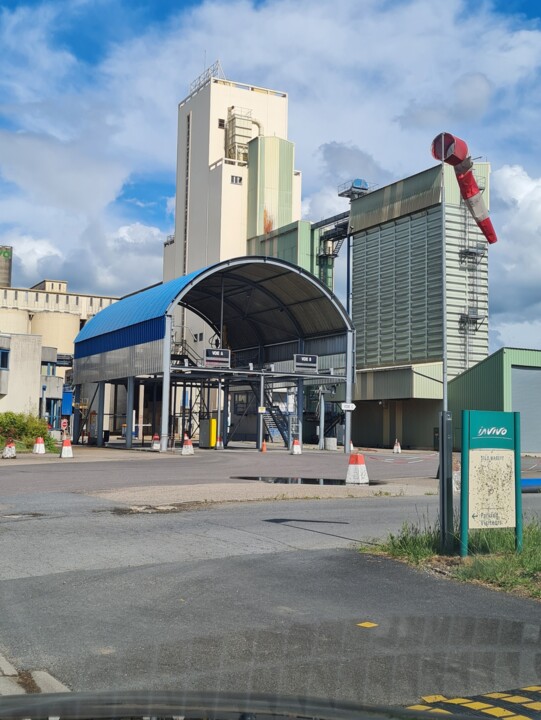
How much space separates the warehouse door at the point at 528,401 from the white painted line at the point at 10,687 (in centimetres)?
4476

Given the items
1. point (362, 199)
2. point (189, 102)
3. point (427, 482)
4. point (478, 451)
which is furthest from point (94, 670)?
point (189, 102)

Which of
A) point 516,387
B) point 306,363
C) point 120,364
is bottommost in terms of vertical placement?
point 516,387

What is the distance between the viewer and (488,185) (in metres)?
53.3

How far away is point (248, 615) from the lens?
22.3 ft

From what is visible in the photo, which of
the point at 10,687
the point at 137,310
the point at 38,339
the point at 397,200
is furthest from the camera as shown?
the point at 397,200

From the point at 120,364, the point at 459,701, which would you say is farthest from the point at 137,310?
the point at 459,701

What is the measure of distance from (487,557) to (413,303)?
4719 centimetres

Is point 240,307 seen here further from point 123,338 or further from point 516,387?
point 516,387

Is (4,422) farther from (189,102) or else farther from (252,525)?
(189,102)

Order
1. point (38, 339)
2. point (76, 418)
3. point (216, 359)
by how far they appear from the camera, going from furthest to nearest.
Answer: point (76, 418) < point (38, 339) < point (216, 359)

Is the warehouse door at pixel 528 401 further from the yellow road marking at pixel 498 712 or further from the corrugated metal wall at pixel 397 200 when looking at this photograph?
the yellow road marking at pixel 498 712

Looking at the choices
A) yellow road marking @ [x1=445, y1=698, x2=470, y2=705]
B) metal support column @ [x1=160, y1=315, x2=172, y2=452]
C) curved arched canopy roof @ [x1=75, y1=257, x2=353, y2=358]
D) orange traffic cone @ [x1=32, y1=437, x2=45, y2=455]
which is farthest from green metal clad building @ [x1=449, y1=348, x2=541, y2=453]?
yellow road marking @ [x1=445, y1=698, x2=470, y2=705]

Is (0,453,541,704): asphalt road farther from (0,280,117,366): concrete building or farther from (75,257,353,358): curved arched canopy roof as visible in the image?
(0,280,117,366): concrete building

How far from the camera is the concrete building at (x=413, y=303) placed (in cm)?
5297
